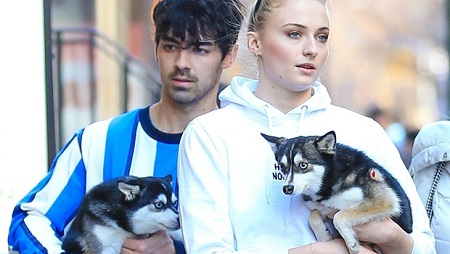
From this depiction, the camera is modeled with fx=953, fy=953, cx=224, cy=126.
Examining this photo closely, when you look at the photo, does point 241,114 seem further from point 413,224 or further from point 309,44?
point 413,224

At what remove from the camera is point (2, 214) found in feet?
15.1

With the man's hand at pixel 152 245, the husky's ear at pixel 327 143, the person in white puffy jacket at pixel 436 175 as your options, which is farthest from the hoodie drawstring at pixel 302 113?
the person in white puffy jacket at pixel 436 175

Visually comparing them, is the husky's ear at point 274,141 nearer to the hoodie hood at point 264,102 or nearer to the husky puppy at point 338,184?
the husky puppy at point 338,184

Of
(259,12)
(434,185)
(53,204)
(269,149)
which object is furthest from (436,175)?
(53,204)

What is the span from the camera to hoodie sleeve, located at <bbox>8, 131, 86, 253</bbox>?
3.79 metres

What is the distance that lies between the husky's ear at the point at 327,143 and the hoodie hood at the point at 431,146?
3.06 ft

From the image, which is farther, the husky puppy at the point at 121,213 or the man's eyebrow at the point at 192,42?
the man's eyebrow at the point at 192,42

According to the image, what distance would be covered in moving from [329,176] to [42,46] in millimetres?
1866

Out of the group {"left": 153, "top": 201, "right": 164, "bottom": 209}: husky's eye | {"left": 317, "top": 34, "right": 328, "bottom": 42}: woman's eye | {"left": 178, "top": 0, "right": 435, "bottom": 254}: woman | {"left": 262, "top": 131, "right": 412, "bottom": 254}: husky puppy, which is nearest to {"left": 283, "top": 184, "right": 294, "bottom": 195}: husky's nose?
{"left": 262, "top": 131, "right": 412, "bottom": 254}: husky puppy

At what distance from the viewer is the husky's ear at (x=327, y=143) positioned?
3.10m

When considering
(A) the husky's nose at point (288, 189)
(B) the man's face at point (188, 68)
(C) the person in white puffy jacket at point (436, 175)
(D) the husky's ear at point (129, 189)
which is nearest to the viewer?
(A) the husky's nose at point (288, 189)

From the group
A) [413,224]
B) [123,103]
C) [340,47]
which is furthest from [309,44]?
[340,47]

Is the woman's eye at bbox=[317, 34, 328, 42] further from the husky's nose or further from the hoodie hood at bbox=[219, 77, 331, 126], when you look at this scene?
the husky's nose

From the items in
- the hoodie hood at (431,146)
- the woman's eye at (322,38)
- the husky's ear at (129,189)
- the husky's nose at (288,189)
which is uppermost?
the woman's eye at (322,38)
